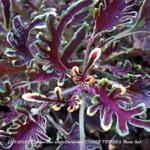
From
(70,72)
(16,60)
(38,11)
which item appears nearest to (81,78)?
(70,72)

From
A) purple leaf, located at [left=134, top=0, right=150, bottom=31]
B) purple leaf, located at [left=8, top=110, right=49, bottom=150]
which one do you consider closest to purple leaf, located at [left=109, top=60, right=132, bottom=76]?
purple leaf, located at [left=134, top=0, right=150, bottom=31]

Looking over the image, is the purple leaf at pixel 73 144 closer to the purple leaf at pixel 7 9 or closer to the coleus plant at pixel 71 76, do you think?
the coleus plant at pixel 71 76

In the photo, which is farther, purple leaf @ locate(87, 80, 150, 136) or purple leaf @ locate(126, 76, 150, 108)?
purple leaf @ locate(126, 76, 150, 108)

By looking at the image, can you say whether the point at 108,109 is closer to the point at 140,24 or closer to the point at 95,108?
the point at 95,108

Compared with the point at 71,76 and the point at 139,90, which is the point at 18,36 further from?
the point at 139,90

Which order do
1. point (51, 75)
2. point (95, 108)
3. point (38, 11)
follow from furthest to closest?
1. point (38, 11)
2. point (51, 75)
3. point (95, 108)

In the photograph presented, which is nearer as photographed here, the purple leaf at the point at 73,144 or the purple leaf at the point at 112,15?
the purple leaf at the point at 112,15

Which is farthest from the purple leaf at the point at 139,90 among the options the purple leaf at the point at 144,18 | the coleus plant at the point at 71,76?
the purple leaf at the point at 144,18

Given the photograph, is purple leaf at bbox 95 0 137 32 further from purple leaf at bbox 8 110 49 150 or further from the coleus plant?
purple leaf at bbox 8 110 49 150

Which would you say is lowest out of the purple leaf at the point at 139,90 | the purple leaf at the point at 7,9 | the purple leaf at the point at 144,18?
the purple leaf at the point at 139,90
